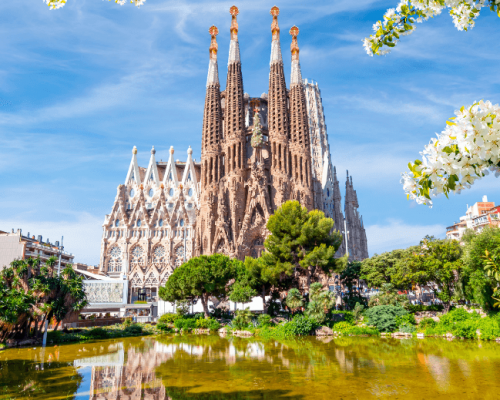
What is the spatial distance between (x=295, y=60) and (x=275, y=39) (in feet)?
13.1

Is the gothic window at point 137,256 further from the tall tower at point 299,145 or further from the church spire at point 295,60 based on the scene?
the church spire at point 295,60

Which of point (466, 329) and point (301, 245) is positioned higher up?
point (301, 245)

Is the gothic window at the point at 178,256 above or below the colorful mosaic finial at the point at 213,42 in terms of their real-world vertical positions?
below

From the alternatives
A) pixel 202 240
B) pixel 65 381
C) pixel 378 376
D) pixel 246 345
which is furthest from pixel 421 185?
pixel 202 240

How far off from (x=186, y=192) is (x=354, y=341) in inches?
1876

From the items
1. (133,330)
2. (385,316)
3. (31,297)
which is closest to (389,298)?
(385,316)

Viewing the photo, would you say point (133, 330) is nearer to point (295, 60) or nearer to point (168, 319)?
point (168, 319)

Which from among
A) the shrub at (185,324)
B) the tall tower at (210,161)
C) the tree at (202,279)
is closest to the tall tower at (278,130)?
the tall tower at (210,161)

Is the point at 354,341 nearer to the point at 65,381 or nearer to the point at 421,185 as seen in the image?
the point at 65,381

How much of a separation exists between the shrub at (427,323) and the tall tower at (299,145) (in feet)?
78.2

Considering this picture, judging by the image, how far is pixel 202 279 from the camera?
29.3 m

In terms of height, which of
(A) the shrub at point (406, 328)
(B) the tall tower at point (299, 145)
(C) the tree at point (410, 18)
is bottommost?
(A) the shrub at point (406, 328)

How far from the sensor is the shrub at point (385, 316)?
78.0 ft

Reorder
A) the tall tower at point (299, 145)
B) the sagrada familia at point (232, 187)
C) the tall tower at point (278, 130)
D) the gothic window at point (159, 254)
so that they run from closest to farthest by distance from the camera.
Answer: the sagrada familia at point (232, 187)
the tall tower at point (278, 130)
the tall tower at point (299, 145)
the gothic window at point (159, 254)
